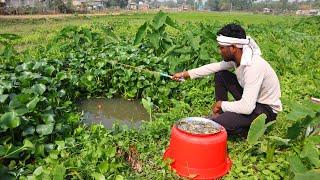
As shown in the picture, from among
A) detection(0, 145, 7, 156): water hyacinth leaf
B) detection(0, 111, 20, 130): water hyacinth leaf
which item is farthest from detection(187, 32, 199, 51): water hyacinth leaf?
detection(0, 145, 7, 156): water hyacinth leaf

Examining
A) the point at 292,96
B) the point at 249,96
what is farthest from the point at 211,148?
the point at 292,96

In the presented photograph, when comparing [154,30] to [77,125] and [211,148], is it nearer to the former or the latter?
[77,125]

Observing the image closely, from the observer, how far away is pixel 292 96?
16.5 feet

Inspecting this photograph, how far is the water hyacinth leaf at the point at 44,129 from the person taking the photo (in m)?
3.14

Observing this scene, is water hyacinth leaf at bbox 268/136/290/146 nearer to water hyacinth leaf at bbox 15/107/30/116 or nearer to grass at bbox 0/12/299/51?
water hyacinth leaf at bbox 15/107/30/116

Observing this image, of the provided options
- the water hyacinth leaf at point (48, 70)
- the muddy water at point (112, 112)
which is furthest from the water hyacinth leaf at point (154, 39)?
the water hyacinth leaf at point (48, 70)

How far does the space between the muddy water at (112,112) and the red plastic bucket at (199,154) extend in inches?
59.3

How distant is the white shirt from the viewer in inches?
123

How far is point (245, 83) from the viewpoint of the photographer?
3.17 metres

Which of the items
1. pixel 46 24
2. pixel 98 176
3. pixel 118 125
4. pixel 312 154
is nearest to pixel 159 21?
pixel 118 125

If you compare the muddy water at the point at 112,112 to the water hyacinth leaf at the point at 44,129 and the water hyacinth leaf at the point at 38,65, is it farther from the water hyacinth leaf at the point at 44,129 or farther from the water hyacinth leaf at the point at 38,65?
the water hyacinth leaf at the point at 44,129

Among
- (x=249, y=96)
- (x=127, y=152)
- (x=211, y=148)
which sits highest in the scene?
(x=249, y=96)

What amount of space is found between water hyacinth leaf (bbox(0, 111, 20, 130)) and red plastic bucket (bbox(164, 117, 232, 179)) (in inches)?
48.2

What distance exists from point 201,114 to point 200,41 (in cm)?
185
